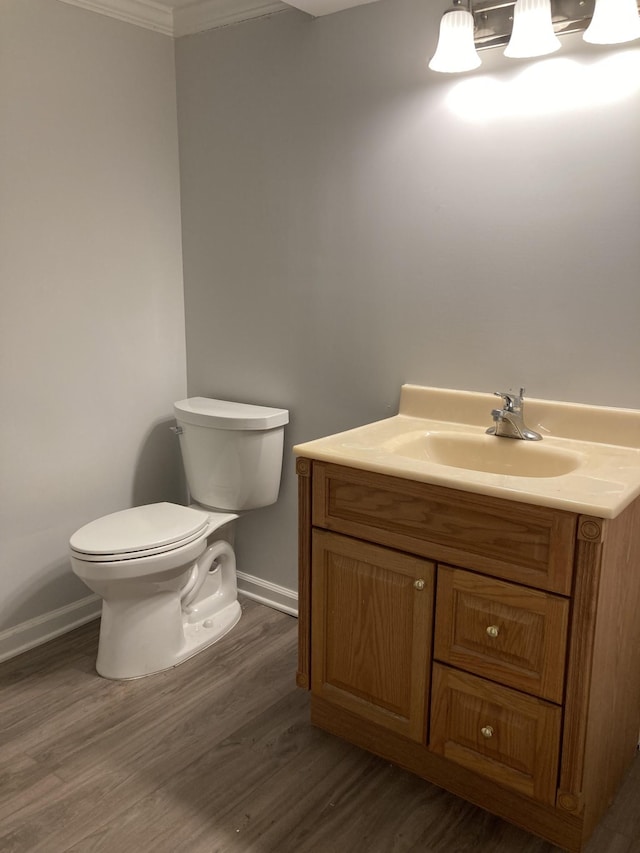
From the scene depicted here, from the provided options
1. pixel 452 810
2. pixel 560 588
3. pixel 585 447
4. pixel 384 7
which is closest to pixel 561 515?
pixel 560 588

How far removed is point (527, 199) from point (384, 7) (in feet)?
2.30

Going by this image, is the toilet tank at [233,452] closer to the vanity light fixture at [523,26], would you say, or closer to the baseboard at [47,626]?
the baseboard at [47,626]

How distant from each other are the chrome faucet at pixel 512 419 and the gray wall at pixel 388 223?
11cm

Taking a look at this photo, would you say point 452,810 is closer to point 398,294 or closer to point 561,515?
point 561,515

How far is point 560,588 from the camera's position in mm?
1459

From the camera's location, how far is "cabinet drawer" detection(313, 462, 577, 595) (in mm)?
1460

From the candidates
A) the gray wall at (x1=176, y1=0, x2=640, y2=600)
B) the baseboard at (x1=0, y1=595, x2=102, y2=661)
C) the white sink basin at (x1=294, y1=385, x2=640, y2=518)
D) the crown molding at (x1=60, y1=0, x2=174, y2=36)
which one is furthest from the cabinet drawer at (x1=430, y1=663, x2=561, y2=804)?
the crown molding at (x1=60, y1=0, x2=174, y2=36)

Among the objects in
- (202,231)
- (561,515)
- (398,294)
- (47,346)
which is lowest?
(561,515)

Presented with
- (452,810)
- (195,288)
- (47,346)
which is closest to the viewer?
(452,810)

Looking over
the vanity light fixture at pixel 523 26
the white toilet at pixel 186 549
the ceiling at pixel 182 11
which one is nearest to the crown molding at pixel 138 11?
Result: the ceiling at pixel 182 11

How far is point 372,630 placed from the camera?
5.85ft

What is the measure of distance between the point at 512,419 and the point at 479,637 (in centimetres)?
57

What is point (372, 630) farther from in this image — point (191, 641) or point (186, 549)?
point (191, 641)

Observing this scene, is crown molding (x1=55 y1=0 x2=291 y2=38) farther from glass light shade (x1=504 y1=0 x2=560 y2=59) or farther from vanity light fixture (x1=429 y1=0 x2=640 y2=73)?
glass light shade (x1=504 y1=0 x2=560 y2=59)
